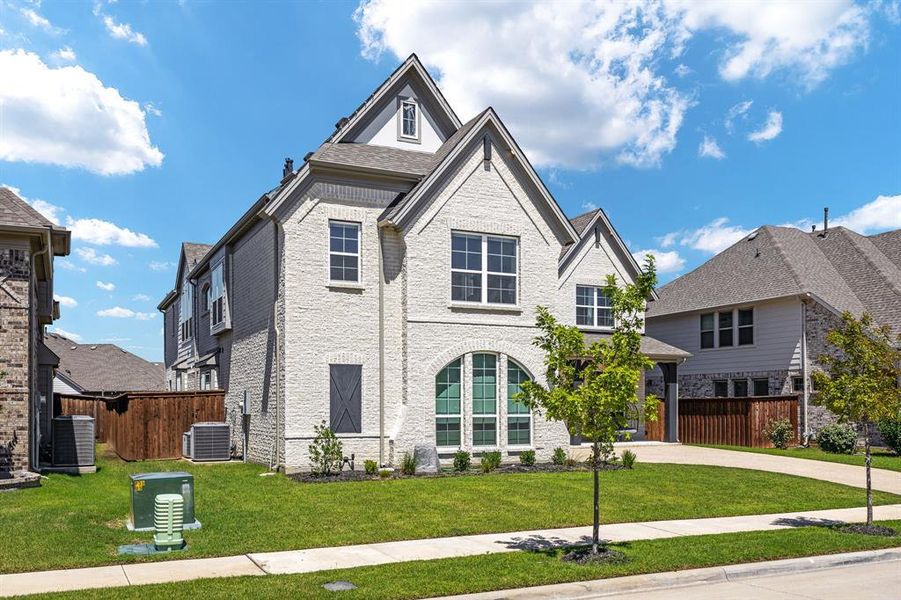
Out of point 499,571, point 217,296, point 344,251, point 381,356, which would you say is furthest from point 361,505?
point 217,296

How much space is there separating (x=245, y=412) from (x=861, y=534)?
15.7 m

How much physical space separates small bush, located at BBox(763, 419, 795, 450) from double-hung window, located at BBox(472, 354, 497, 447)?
498 inches

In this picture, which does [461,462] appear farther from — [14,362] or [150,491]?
[14,362]

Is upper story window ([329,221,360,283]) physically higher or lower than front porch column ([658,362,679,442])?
higher

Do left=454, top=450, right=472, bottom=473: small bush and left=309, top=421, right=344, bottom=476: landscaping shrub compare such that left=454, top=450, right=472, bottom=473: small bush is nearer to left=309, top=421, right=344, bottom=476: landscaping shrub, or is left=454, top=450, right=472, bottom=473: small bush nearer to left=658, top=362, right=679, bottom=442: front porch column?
left=309, top=421, right=344, bottom=476: landscaping shrub

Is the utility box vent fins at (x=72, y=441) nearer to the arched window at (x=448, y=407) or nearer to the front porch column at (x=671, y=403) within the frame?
the arched window at (x=448, y=407)

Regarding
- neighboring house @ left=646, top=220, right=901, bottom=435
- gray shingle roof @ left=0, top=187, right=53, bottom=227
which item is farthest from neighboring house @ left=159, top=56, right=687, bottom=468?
neighboring house @ left=646, top=220, right=901, bottom=435

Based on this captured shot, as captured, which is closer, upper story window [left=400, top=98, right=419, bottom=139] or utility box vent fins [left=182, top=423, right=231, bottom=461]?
utility box vent fins [left=182, top=423, right=231, bottom=461]

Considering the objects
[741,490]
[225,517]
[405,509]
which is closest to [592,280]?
[741,490]

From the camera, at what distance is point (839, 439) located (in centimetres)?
2738

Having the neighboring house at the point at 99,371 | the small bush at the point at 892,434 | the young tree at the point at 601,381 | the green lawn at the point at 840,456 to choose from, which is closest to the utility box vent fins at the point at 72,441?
the young tree at the point at 601,381

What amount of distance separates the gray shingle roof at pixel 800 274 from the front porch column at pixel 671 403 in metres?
4.17

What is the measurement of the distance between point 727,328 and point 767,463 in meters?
11.3

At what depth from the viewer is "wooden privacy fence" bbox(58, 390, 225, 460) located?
23.9 m
